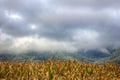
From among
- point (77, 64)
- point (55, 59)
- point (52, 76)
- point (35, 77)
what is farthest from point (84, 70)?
point (35, 77)

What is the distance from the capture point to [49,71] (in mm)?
13461

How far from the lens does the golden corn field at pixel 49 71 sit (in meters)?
12.6

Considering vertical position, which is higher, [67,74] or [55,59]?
[55,59]

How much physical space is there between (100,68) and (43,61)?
3426 mm

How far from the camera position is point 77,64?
1656 cm

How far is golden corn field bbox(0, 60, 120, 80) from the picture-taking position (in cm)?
1257

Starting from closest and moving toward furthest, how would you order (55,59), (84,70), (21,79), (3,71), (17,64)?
1. (21,79)
2. (3,71)
3. (17,64)
4. (84,70)
5. (55,59)

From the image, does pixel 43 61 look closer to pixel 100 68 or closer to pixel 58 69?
pixel 58 69

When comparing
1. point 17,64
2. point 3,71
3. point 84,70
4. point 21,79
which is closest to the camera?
point 21,79

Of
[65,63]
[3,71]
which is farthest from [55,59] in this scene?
[3,71]

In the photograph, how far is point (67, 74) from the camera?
13648 mm

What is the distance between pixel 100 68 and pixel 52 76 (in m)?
5.06

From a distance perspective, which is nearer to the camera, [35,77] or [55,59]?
[35,77]

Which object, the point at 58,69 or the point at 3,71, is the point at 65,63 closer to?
the point at 58,69
